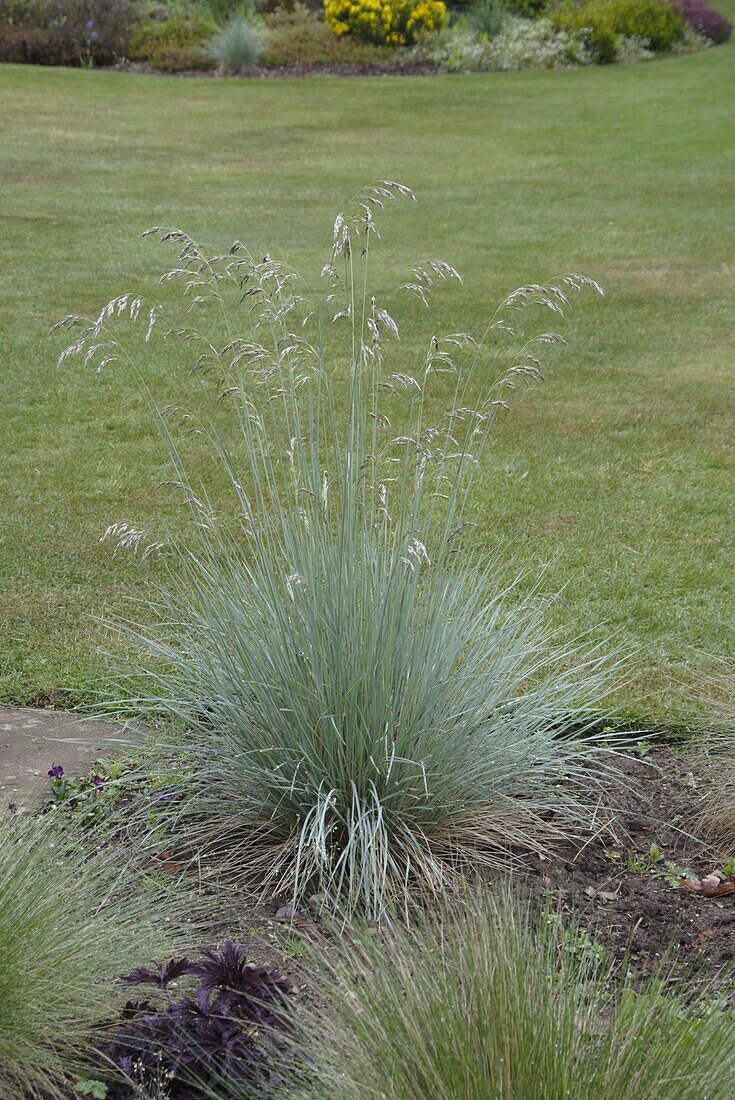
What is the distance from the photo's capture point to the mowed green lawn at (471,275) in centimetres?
528

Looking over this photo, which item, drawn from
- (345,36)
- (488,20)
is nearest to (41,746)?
(345,36)

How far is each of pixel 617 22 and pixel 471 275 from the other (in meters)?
13.7

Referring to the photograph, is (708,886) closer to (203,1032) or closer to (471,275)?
(203,1032)

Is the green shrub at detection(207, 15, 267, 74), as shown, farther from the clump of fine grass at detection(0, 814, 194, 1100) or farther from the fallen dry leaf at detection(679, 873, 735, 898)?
the clump of fine grass at detection(0, 814, 194, 1100)

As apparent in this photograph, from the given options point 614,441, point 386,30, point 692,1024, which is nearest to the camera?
point 692,1024

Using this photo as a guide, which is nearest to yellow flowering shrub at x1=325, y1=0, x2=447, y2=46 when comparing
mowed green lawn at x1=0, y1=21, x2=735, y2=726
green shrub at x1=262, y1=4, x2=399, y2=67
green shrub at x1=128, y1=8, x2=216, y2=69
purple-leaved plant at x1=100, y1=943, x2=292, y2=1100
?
green shrub at x1=262, y1=4, x2=399, y2=67

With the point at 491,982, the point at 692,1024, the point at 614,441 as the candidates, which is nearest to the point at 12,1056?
the point at 491,982

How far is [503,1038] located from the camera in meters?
2.07

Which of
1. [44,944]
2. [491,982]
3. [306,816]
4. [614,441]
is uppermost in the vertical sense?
[491,982]

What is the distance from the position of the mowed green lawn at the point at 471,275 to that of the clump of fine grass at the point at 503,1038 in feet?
6.91

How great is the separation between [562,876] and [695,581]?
2.35m

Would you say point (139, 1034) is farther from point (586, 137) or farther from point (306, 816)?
point (586, 137)

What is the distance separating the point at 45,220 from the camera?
39.1 ft

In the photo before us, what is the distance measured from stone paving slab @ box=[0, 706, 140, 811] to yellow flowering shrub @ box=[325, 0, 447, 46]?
19474 mm
